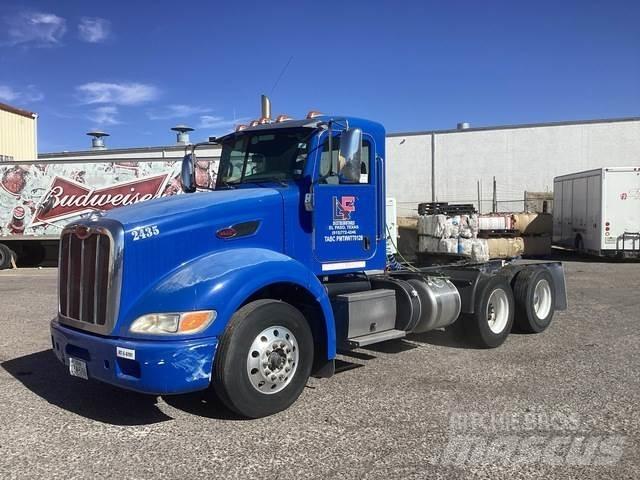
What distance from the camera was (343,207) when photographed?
6066 millimetres

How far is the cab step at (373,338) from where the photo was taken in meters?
5.83

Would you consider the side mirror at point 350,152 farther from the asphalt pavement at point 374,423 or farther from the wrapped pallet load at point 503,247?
the wrapped pallet load at point 503,247

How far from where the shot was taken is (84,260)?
16.2 feet

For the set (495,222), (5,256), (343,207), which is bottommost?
(5,256)

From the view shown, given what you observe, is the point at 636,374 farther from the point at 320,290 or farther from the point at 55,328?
the point at 55,328

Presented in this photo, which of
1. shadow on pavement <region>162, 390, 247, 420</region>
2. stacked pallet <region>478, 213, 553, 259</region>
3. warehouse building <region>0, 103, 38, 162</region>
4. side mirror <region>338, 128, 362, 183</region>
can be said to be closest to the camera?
shadow on pavement <region>162, 390, 247, 420</region>

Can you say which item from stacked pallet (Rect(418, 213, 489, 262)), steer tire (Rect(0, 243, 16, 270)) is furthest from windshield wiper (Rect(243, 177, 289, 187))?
steer tire (Rect(0, 243, 16, 270))

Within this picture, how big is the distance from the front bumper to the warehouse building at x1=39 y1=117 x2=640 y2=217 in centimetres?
2534

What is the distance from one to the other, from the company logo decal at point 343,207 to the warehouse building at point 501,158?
23947 millimetres

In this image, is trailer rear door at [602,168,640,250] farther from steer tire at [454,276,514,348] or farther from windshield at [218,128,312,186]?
windshield at [218,128,312,186]

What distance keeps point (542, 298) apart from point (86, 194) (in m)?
15.6

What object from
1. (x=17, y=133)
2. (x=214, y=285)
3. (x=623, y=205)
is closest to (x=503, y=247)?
(x=623, y=205)

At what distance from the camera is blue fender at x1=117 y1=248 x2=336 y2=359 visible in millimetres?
4512

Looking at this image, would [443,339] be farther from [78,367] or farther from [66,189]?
[66,189]
